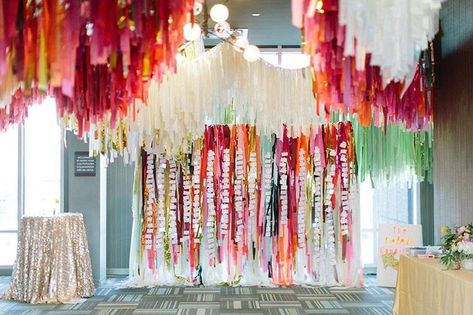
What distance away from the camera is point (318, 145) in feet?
24.9

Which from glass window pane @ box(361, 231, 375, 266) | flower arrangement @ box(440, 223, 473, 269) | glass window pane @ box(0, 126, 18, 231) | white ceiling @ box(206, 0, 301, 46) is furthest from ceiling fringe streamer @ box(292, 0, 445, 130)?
glass window pane @ box(0, 126, 18, 231)

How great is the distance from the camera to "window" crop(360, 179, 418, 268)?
8492 mm

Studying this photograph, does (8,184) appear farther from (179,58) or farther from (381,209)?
(381,209)

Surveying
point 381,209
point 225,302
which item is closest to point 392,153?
point 381,209

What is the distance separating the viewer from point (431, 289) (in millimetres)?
4156

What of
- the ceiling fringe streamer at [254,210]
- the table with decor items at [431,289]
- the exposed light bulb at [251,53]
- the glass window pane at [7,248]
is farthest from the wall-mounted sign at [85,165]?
the table with decor items at [431,289]

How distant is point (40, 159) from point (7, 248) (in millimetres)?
1348

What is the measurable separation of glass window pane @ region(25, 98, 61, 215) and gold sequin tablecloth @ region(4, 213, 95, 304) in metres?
2.13

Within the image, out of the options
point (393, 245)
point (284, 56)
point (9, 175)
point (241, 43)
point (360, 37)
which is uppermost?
point (284, 56)

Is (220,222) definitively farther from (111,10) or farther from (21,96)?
(111,10)

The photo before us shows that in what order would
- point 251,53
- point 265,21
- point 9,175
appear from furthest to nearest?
point 9,175, point 265,21, point 251,53

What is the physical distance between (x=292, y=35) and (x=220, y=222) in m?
2.51

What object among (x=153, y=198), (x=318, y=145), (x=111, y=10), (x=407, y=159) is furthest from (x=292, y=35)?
(x=111, y=10)

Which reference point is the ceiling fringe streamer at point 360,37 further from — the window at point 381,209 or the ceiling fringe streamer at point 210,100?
the window at point 381,209
